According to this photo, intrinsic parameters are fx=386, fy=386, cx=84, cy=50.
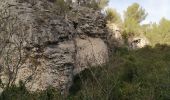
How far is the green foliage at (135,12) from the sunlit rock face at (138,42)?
514 centimetres

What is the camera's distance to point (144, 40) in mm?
49656

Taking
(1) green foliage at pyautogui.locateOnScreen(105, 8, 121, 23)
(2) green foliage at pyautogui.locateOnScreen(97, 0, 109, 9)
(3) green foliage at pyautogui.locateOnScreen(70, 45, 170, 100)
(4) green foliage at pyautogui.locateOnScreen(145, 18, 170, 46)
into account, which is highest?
(2) green foliage at pyautogui.locateOnScreen(97, 0, 109, 9)

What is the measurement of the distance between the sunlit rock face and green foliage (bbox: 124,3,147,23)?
5.14 metres

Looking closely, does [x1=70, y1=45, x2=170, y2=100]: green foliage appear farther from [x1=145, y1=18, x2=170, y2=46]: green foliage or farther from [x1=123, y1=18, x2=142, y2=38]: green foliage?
[x1=123, y1=18, x2=142, y2=38]: green foliage

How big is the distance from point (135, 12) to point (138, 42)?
6.54 m

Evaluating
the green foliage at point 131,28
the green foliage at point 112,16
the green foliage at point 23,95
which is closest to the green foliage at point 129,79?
the green foliage at point 23,95

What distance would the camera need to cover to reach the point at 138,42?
49.4m

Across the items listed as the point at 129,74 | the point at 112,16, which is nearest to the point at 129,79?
the point at 129,74

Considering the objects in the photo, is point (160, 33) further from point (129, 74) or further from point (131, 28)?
point (129, 74)

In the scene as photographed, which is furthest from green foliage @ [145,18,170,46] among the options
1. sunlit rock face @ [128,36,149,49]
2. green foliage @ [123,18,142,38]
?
green foliage @ [123,18,142,38]

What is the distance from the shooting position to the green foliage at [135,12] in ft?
178

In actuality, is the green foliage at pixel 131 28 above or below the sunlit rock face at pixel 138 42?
above

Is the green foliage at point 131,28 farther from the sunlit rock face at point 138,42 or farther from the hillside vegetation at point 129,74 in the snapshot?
the sunlit rock face at point 138,42

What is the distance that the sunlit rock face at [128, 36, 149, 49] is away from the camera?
161 feet
